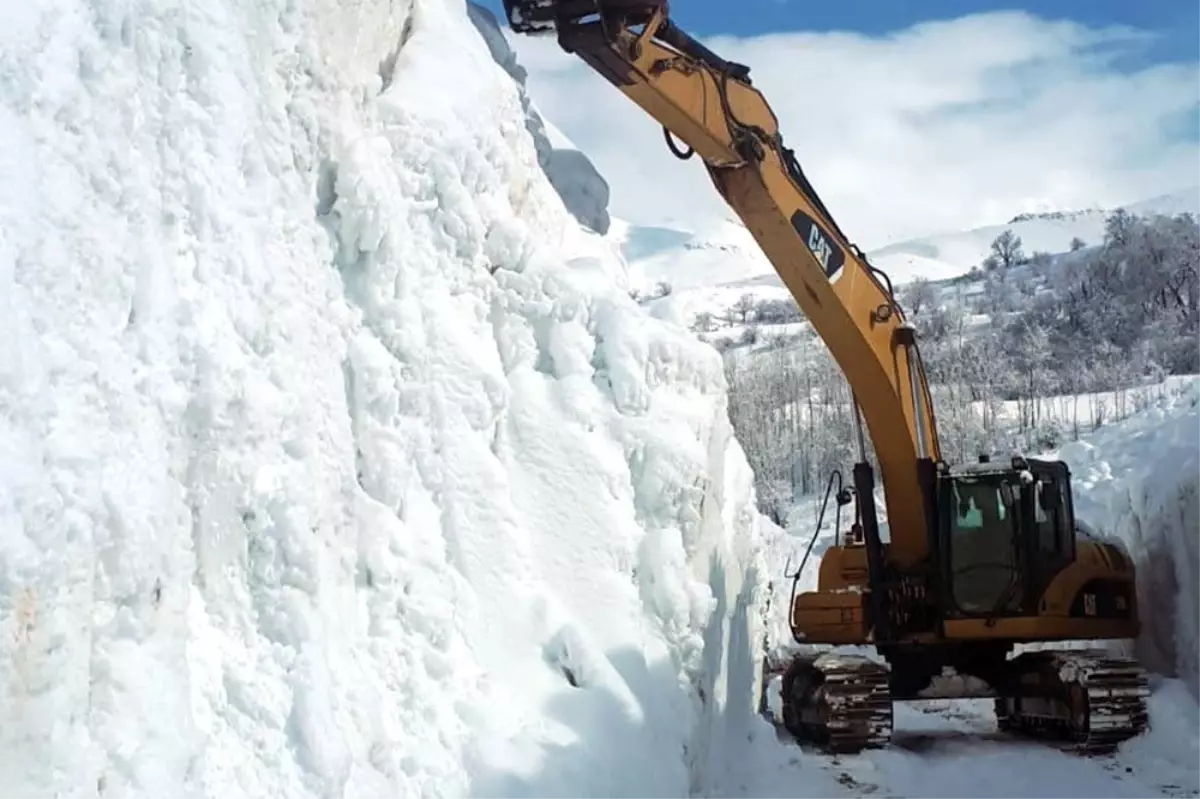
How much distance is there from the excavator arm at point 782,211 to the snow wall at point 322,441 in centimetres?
98

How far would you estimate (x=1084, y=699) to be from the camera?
1066cm

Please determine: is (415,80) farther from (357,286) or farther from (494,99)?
(357,286)

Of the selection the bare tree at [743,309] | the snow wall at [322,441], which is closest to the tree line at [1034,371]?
the bare tree at [743,309]

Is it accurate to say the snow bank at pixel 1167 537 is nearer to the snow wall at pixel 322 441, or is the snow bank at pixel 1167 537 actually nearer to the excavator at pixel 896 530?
the excavator at pixel 896 530

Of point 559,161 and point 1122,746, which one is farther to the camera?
point 559,161

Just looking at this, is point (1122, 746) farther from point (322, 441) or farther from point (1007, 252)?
point (1007, 252)

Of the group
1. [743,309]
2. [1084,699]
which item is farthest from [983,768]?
[743,309]

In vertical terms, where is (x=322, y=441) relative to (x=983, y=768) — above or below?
above

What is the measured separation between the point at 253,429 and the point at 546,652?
2.46 meters

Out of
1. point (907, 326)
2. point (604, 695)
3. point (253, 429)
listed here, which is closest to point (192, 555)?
point (253, 429)

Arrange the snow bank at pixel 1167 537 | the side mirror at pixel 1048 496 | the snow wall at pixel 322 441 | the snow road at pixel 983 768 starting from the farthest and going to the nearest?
the snow bank at pixel 1167 537 < the side mirror at pixel 1048 496 < the snow road at pixel 983 768 < the snow wall at pixel 322 441

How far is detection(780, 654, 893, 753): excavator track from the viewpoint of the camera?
11.0 meters

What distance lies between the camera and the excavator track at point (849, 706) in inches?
433

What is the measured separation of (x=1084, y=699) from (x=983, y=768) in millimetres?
1227
